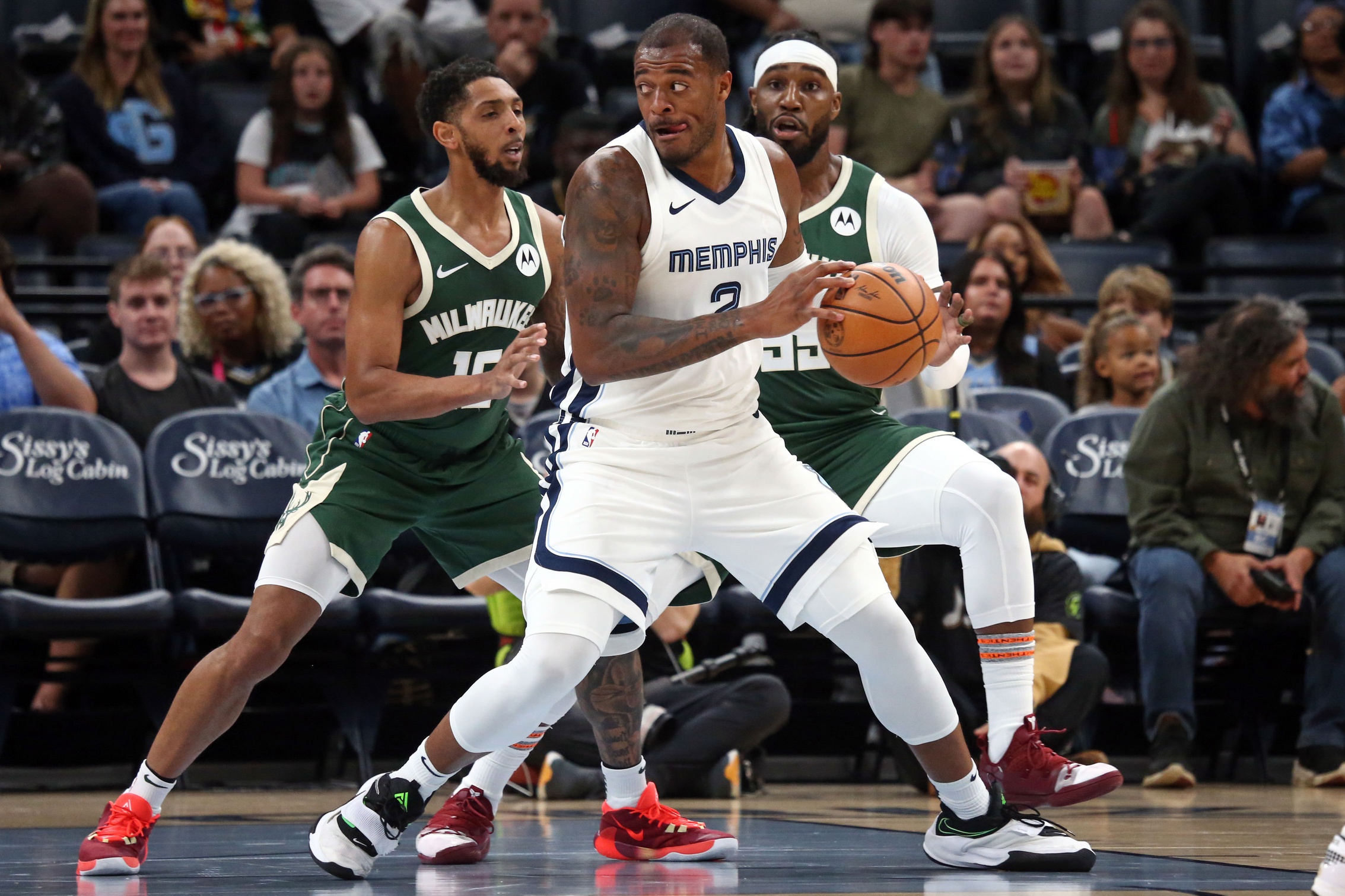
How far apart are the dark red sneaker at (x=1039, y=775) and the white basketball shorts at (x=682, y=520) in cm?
67

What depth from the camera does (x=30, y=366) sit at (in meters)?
7.20

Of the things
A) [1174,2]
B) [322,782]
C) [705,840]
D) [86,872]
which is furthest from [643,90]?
[1174,2]

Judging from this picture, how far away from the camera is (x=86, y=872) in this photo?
414 cm

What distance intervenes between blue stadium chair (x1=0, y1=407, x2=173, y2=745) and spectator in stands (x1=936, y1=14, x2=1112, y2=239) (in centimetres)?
527

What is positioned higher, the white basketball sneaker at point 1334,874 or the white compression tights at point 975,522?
the white compression tights at point 975,522

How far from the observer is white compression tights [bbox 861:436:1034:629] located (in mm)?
4391

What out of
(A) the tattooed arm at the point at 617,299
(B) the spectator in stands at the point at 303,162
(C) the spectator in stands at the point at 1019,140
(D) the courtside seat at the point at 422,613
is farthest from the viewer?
(C) the spectator in stands at the point at 1019,140

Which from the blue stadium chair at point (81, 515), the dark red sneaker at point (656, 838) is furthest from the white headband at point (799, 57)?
the blue stadium chair at point (81, 515)

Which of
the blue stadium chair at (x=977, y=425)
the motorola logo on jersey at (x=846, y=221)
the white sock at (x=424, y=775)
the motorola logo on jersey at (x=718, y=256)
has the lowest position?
the white sock at (x=424, y=775)

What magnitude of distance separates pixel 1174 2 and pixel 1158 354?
455 centimetres

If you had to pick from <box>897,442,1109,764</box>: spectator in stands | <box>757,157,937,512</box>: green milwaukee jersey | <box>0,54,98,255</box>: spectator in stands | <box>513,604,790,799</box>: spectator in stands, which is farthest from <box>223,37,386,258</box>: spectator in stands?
<box>757,157,937,512</box>: green milwaukee jersey

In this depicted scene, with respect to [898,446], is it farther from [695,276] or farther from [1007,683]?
[695,276]

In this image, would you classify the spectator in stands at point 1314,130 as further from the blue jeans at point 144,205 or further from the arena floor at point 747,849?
the blue jeans at point 144,205

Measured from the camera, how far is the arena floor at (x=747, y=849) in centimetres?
384
